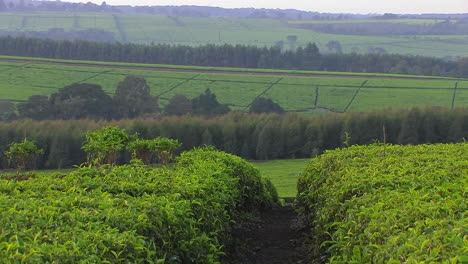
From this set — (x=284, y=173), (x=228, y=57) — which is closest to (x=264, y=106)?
(x=284, y=173)

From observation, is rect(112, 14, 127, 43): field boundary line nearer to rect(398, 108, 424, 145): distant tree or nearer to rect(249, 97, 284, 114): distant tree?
rect(249, 97, 284, 114): distant tree

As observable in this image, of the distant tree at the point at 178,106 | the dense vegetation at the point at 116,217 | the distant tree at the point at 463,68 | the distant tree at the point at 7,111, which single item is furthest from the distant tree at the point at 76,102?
the distant tree at the point at 463,68

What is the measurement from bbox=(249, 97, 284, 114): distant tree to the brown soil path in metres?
40.7

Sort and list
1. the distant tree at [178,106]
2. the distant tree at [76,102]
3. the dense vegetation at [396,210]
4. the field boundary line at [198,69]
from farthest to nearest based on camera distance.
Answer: the field boundary line at [198,69], the distant tree at [178,106], the distant tree at [76,102], the dense vegetation at [396,210]

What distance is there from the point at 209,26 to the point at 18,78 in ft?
302

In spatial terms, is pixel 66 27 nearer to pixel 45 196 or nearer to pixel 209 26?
pixel 209 26

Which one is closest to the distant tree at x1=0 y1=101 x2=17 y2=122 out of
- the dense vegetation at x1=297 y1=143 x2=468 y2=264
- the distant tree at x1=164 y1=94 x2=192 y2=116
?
the distant tree at x1=164 y1=94 x2=192 y2=116

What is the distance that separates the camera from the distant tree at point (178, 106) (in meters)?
54.4

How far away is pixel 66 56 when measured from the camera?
78562 mm

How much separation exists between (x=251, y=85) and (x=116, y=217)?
6031cm

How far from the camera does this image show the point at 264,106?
55.8 meters

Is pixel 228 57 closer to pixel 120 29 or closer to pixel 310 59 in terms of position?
pixel 310 59

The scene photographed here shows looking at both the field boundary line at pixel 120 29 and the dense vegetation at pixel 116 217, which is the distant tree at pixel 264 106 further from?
the field boundary line at pixel 120 29

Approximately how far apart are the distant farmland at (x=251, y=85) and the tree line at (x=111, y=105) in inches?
95.9
